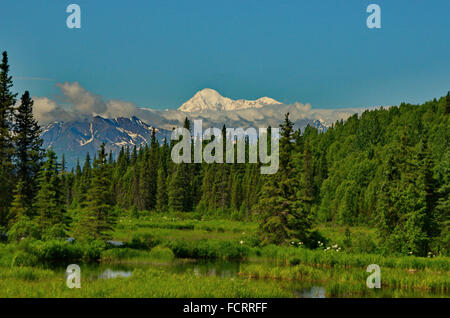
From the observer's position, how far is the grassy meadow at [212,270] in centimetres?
2170

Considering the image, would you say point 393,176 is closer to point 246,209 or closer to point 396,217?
point 396,217

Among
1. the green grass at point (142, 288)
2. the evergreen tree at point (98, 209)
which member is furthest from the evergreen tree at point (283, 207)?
the green grass at point (142, 288)

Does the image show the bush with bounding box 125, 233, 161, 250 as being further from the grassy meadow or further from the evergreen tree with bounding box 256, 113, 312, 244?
the evergreen tree with bounding box 256, 113, 312, 244

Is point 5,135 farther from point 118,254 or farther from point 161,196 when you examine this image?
point 161,196

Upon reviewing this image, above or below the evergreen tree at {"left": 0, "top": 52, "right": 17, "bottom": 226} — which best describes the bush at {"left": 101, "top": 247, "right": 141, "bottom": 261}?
below

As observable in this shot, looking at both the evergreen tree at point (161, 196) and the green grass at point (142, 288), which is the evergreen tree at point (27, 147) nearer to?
the green grass at point (142, 288)

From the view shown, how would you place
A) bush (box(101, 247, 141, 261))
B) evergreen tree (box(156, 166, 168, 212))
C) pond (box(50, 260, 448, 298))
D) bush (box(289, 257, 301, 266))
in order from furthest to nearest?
evergreen tree (box(156, 166, 168, 212)), bush (box(101, 247, 141, 261)), bush (box(289, 257, 301, 266)), pond (box(50, 260, 448, 298))

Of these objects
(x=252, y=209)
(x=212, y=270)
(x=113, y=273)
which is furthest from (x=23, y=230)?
(x=252, y=209)

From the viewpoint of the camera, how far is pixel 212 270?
32.4 m

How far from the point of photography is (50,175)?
44281 millimetres

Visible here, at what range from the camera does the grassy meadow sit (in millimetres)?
21703

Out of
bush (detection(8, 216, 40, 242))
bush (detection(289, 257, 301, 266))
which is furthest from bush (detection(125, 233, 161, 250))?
bush (detection(289, 257, 301, 266))

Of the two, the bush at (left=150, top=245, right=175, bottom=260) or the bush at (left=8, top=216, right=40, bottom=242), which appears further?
the bush at (left=8, top=216, right=40, bottom=242)

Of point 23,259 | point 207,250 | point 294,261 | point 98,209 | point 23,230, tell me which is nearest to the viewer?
point 23,259
